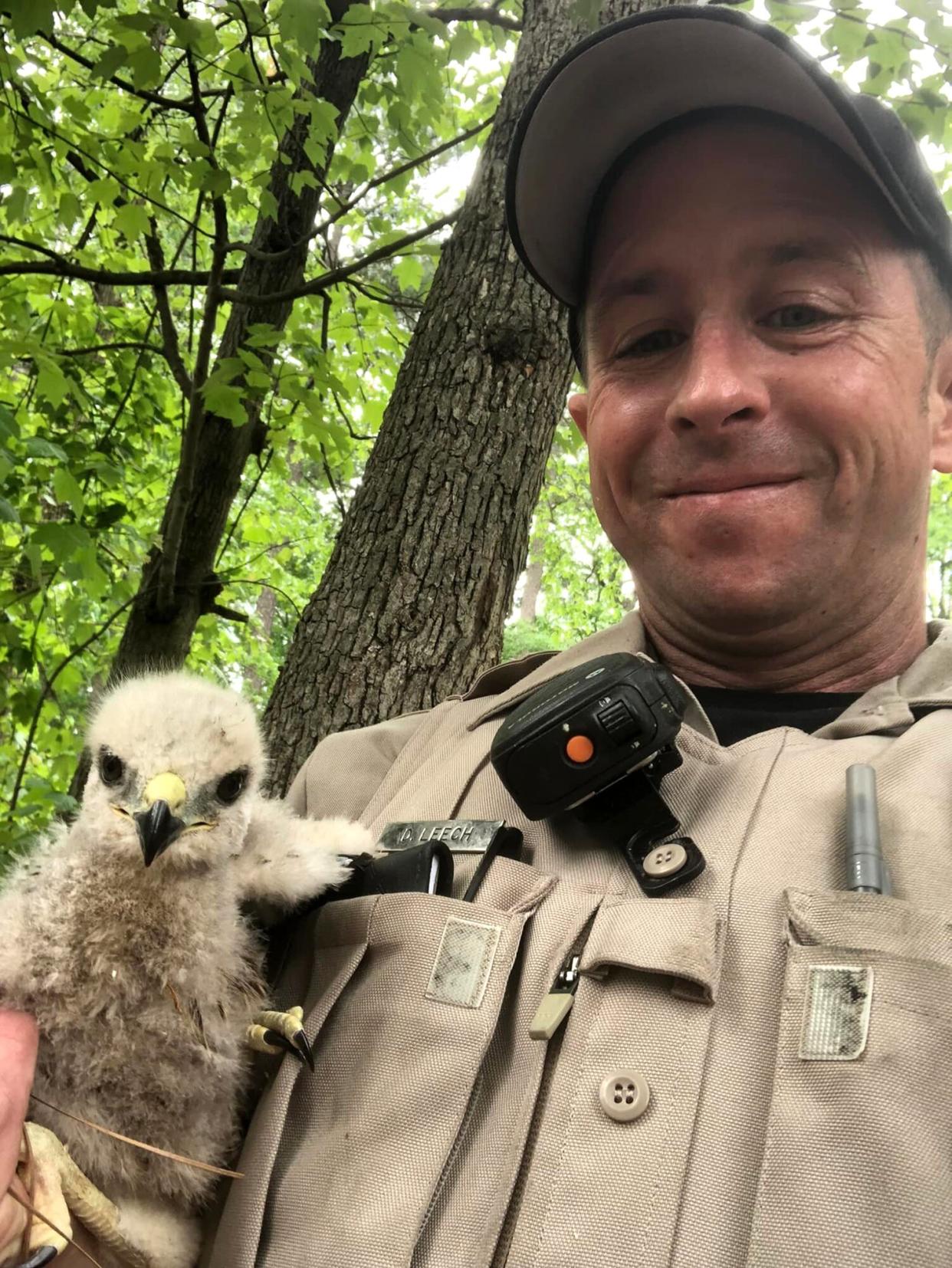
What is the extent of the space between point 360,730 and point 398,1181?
113 cm

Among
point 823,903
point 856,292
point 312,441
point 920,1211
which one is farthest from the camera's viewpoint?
point 312,441

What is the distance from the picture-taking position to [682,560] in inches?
75.0

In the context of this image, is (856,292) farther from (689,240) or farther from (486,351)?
(486,351)

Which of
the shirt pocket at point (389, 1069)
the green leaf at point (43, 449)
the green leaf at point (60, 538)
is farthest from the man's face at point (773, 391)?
the green leaf at point (60, 538)

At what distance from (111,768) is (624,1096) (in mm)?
1022

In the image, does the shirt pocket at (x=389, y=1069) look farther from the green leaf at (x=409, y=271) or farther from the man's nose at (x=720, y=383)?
the green leaf at (x=409, y=271)

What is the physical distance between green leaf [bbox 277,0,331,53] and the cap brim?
1073 mm

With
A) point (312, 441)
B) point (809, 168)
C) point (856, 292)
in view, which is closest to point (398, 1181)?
point (856, 292)

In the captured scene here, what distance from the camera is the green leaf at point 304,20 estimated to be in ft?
9.16

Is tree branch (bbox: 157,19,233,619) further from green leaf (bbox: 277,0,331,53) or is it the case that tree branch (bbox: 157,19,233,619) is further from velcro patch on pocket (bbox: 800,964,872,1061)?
velcro patch on pocket (bbox: 800,964,872,1061)

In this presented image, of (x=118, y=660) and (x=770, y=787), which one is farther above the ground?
(x=118, y=660)

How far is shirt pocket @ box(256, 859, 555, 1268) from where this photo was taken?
1.26 m

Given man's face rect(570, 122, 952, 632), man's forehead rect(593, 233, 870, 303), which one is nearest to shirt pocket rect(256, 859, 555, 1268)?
man's face rect(570, 122, 952, 632)

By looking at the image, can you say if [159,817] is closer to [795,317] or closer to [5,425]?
[795,317]
